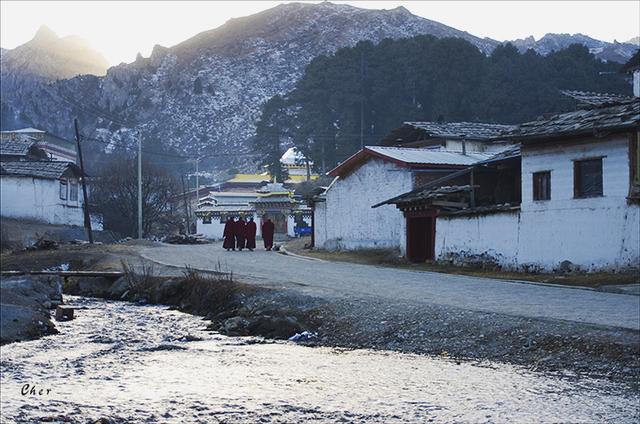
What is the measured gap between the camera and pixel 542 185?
26.7 metres

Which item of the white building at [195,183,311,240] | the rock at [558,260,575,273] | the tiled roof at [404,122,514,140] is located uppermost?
the tiled roof at [404,122,514,140]

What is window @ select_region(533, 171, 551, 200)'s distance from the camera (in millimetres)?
26453

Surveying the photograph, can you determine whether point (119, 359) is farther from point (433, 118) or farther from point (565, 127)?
point (433, 118)

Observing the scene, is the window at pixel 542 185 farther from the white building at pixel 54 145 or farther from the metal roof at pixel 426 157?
the white building at pixel 54 145

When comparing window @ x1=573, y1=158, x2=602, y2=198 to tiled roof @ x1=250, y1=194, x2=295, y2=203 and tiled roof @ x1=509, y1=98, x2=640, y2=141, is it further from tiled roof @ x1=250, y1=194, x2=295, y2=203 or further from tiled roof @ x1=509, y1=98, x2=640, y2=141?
tiled roof @ x1=250, y1=194, x2=295, y2=203

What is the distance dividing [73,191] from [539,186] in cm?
4461

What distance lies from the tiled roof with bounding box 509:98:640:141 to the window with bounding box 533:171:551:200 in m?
1.21

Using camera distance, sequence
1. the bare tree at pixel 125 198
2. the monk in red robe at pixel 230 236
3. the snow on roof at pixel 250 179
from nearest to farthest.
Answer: the monk in red robe at pixel 230 236, the bare tree at pixel 125 198, the snow on roof at pixel 250 179

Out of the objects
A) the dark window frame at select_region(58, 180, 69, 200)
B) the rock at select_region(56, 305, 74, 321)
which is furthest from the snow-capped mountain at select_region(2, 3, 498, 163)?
the rock at select_region(56, 305, 74, 321)

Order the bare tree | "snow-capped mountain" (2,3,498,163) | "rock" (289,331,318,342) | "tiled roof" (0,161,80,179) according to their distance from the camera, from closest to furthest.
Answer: "rock" (289,331,318,342) → "tiled roof" (0,161,80,179) → the bare tree → "snow-capped mountain" (2,3,498,163)

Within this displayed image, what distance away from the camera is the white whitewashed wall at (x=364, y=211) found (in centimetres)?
3738

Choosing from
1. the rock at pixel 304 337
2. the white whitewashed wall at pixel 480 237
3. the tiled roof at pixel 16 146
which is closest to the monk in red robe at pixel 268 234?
the white whitewashed wall at pixel 480 237

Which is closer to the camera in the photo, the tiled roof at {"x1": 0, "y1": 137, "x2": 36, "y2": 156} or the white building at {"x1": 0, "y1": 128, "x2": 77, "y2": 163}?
the tiled roof at {"x1": 0, "y1": 137, "x2": 36, "y2": 156}

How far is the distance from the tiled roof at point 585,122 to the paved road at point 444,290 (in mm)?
4604
